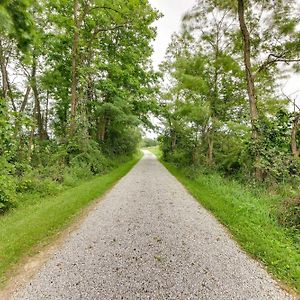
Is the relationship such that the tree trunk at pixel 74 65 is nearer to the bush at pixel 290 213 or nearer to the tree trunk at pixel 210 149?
the tree trunk at pixel 210 149

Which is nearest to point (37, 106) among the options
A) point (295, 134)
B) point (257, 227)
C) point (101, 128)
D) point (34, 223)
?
point (101, 128)

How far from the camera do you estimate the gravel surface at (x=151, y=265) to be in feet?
8.20

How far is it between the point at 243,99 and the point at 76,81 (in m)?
9.08

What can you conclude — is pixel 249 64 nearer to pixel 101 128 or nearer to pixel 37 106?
pixel 101 128

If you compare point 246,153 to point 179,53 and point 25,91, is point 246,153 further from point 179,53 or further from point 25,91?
point 25,91

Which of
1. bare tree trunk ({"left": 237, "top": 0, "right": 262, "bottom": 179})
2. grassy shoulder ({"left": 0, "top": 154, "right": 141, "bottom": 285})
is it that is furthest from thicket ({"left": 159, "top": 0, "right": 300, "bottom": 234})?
grassy shoulder ({"left": 0, "top": 154, "right": 141, "bottom": 285})

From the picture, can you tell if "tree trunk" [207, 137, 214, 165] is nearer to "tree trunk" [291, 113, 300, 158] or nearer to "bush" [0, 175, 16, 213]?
"tree trunk" [291, 113, 300, 158]

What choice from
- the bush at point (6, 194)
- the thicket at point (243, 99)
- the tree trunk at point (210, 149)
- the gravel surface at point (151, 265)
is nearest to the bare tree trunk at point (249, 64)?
the thicket at point (243, 99)

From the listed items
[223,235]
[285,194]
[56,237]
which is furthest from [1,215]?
[285,194]

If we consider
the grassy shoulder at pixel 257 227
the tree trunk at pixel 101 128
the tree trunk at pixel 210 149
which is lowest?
the grassy shoulder at pixel 257 227

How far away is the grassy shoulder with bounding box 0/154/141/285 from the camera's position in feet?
11.3

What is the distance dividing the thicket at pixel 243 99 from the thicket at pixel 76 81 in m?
3.51

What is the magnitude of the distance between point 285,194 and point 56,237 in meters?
6.15

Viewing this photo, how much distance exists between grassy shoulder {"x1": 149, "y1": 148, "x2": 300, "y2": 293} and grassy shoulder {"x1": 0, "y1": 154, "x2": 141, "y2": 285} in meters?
3.61
